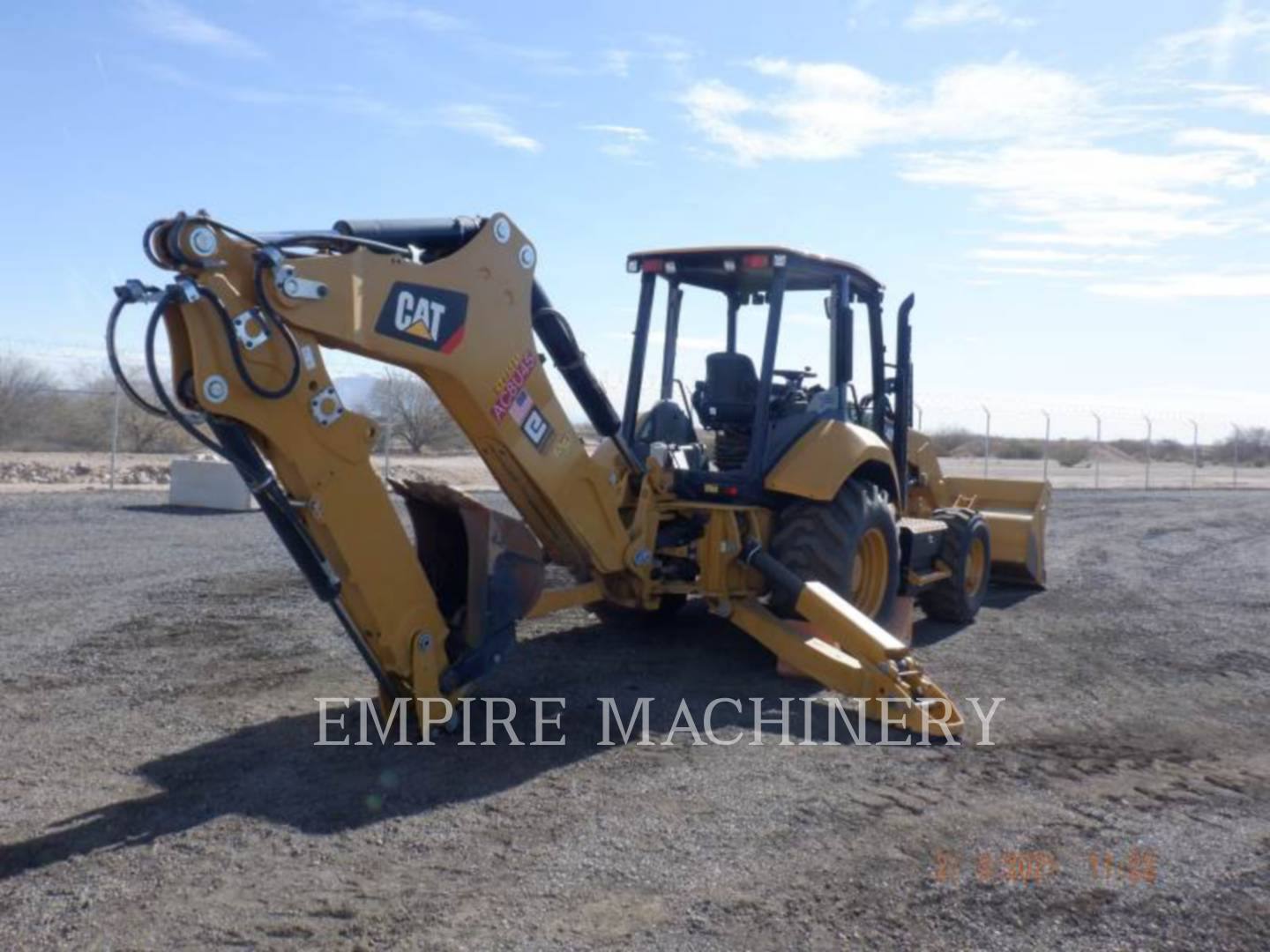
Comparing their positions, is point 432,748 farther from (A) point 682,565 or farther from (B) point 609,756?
Result: (A) point 682,565

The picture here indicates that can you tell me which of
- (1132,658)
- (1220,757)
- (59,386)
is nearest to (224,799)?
(1220,757)

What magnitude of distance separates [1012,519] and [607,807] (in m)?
7.67

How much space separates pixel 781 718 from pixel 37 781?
3558mm

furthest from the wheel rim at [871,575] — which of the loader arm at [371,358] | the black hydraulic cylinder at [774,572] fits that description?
the loader arm at [371,358]

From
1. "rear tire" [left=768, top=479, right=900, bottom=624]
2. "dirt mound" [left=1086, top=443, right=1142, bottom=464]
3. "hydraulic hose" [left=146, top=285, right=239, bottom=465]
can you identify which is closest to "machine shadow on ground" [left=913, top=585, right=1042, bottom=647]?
"rear tire" [left=768, top=479, right=900, bottom=624]

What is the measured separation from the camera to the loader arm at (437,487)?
5.27 m

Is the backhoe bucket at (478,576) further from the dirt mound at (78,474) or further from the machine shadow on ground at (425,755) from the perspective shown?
the dirt mound at (78,474)

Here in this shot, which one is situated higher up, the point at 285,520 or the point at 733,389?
the point at 733,389

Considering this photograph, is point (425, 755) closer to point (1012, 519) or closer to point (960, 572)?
point (960, 572)

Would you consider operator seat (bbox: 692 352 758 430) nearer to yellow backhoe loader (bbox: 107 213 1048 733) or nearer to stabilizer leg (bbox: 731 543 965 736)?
yellow backhoe loader (bbox: 107 213 1048 733)

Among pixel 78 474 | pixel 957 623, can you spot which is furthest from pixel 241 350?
pixel 78 474

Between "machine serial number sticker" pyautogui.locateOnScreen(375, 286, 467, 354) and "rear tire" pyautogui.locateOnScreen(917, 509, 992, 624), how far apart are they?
5252mm

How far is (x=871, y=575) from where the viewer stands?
901 cm

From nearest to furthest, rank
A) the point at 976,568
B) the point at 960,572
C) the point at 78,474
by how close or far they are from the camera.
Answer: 1. the point at 960,572
2. the point at 976,568
3. the point at 78,474
